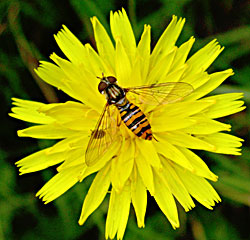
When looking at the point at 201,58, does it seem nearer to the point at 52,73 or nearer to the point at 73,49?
the point at 73,49

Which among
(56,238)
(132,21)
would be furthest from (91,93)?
(56,238)

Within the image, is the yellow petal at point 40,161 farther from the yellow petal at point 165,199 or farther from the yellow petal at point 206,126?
the yellow petal at point 206,126

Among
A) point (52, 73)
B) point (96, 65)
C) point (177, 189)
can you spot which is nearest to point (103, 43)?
point (96, 65)

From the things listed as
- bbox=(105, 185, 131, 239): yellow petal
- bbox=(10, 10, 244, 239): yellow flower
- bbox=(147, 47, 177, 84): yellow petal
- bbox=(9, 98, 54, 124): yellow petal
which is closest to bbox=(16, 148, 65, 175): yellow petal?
bbox=(10, 10, 244, 239): yellow flower

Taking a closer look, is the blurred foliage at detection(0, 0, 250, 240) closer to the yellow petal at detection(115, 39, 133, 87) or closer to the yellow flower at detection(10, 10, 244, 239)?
the yellow flower at detection(10, 10, 244, 239)

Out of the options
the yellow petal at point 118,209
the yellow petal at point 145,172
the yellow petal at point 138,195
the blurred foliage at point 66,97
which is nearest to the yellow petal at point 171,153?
→ the yellow petal at point 145,172

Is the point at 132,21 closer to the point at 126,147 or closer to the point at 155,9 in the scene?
the point at 155,9
